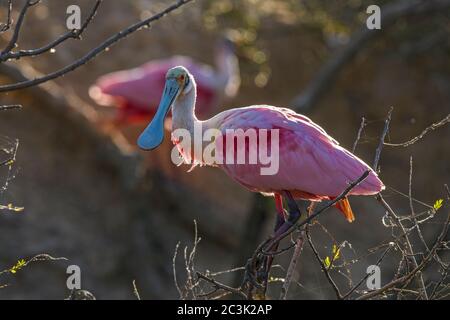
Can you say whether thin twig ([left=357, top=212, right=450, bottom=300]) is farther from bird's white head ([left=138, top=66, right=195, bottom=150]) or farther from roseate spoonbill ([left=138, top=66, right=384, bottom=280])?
bird's white head ([left=138, top=66, right=195, bottom=150])

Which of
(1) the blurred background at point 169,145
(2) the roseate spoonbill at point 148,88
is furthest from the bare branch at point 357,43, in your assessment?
(2) the roseate spoonbill at point 148,88

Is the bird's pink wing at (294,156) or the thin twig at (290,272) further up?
the bird's pink wing at (294,156)

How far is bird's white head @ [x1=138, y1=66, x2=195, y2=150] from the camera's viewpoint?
5.78 m

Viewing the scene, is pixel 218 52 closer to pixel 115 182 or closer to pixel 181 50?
pixel 181 50

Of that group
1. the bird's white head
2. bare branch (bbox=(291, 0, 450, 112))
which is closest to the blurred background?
bare branch (bbox=(291, 0, 450, 112))

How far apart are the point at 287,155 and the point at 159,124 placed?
719 millimetres

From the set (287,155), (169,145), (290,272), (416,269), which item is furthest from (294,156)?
(169,145)

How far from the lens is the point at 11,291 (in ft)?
30.8

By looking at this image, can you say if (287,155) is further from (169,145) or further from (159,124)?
(169,145)

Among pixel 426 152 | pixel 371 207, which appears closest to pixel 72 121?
pixel 371 207

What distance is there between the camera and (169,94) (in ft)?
19.4

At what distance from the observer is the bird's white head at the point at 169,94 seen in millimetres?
5781

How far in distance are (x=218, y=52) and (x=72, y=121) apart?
266 cm

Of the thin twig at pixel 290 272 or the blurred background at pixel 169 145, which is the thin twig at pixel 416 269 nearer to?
the thin twig at pixel 290 272
